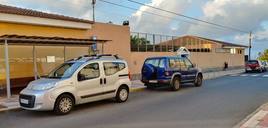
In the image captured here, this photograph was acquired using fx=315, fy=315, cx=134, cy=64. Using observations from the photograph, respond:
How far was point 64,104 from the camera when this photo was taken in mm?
10031

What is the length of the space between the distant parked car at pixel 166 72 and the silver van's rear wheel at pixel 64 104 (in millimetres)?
6893

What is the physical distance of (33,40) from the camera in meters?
14.1

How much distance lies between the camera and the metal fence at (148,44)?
26.3 meters

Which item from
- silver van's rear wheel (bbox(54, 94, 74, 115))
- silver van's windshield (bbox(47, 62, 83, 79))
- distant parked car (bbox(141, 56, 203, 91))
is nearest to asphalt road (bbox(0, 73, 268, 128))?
silver van's rear wheel (bbox(54, 94, 74, 115))

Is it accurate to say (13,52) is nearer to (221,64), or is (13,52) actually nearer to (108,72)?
(108,72)

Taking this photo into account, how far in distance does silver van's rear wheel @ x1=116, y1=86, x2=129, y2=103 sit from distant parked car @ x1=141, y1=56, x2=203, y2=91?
12.9 ft

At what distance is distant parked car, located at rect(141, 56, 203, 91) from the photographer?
16203 millimetres

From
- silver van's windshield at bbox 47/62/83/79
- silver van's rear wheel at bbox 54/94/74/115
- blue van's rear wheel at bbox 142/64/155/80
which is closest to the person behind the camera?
silver van's rear wheel at bbox 54/94/74/115

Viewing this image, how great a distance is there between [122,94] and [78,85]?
8.17 feet

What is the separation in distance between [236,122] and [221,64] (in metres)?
37.7

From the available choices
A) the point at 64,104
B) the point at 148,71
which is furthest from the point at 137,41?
the point at 64,104

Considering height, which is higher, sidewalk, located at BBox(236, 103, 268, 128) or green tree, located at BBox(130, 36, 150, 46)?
green tree, located at BBox(130, 36, 150, 46)

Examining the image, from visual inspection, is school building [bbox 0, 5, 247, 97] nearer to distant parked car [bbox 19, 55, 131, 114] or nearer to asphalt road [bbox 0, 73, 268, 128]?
distant parked car [bbox 19, 55, 131, 114]

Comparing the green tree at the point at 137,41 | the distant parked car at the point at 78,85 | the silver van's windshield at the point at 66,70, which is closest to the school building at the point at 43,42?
the green tree at the point at 137,41
